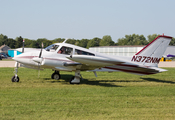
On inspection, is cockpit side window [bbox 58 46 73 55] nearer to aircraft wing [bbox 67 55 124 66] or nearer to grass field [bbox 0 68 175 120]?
aircraft wing [bbox 67 55 124 66]

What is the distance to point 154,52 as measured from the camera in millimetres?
13352

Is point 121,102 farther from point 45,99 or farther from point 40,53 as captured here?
point 40,53

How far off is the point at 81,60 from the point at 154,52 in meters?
5.40

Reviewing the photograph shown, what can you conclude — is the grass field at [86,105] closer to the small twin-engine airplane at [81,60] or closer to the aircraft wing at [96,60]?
the aircraft wing at [96,60]

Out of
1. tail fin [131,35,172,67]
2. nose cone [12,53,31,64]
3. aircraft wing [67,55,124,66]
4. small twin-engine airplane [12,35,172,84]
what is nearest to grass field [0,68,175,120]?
aircraft wing [67,55,124,66]

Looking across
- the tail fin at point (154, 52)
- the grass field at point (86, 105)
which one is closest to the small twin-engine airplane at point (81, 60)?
the tail fin at point (154, 52)

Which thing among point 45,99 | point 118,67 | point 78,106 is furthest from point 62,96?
point 118,67

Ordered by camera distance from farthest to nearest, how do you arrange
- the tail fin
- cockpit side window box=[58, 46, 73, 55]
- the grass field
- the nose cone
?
the tail fin < cockpit side window box=[58, 46, 73, 55] < the nose cone < the grass field

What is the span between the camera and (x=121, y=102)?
25.8 ft

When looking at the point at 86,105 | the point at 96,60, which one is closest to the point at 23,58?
the point at 96,60

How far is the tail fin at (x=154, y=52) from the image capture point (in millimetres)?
13109

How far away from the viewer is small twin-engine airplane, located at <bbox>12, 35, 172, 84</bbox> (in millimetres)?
11117

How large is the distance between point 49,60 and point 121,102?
227 inches

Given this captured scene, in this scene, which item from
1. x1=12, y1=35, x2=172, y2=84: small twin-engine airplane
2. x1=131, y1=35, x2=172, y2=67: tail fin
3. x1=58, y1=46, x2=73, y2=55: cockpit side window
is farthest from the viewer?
x1=131, y1=35, x2=172, y2=67: tail fin
